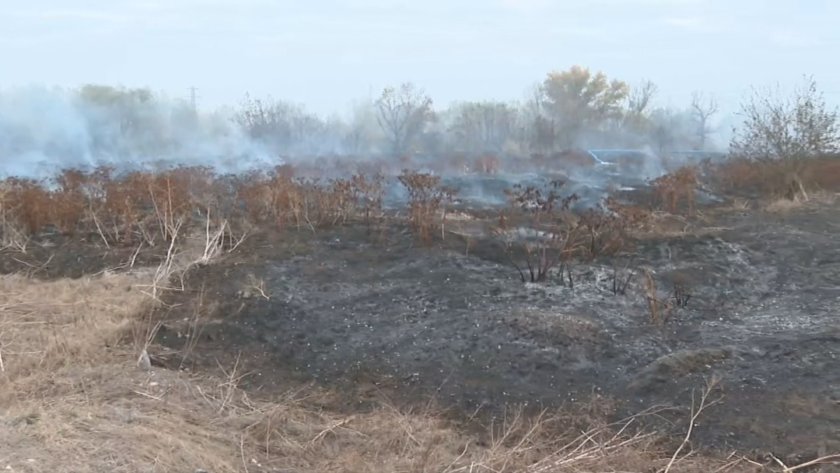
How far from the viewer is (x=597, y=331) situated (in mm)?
5852

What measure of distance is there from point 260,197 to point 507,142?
100 feet

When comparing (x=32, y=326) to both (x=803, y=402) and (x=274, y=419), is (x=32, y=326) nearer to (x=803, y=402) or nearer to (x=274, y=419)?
(x=274, y=419)

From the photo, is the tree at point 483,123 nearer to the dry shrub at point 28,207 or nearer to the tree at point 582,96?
the tree at point 582,96

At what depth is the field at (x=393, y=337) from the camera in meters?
4.12

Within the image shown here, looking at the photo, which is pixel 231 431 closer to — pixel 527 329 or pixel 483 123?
pixel 527 329

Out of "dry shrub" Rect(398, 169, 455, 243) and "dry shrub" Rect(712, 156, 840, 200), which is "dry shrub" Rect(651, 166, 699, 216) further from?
"dry shrub" Rect(398, 169, 455, 243)

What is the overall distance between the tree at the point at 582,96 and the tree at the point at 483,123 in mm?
3252

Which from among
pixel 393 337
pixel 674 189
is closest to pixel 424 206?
pixel 393 337

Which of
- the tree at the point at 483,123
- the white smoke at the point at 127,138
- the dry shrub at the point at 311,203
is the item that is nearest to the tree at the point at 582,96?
the tree at the point at 483,123

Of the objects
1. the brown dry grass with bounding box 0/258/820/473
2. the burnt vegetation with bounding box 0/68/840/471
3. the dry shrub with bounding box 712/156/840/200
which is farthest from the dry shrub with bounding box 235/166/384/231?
the dry shrub with bounding box 712/156/840/200

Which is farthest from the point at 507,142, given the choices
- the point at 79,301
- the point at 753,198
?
the point at 79,301

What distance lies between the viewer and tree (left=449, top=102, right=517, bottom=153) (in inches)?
1574

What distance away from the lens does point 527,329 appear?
5.80m

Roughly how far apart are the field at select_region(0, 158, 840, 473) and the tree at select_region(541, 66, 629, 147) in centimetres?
3388
